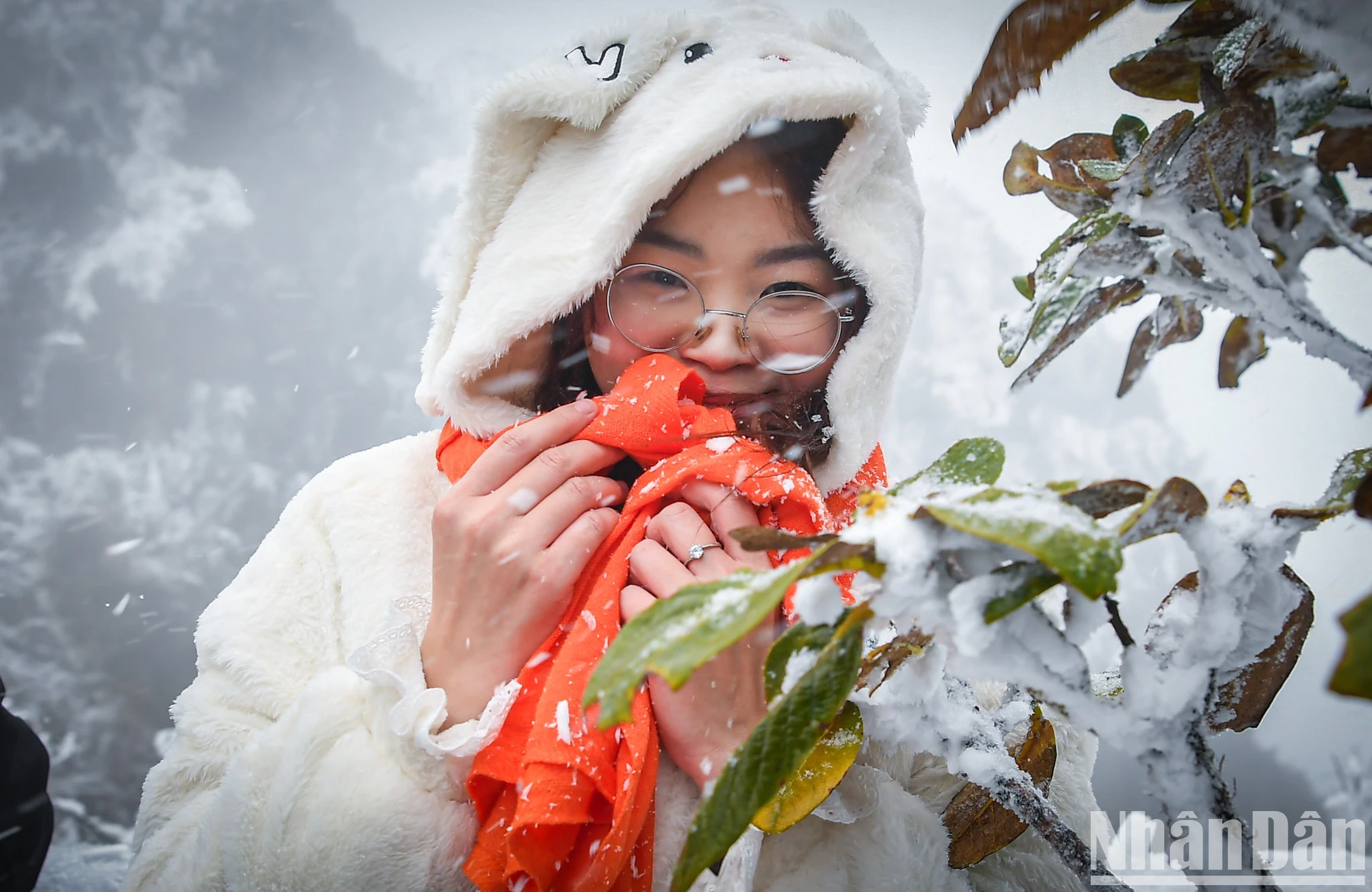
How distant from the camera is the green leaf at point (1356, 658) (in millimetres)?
167

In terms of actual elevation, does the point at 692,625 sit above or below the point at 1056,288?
below

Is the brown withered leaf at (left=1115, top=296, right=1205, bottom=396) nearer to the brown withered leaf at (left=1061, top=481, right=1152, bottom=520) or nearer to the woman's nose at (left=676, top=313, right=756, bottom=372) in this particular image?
the brown withered leaf at (left=1061, top=481, right=1152, bottom=520)

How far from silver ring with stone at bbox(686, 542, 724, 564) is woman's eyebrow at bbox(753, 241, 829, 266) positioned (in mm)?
496

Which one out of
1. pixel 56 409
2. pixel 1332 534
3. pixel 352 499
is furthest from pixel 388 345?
pixel 1332 534

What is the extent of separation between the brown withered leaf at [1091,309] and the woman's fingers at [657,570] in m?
0.46

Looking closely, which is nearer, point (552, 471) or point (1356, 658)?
point (1356, 658)

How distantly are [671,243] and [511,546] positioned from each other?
1.82ft

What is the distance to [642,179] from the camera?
0.93 metres

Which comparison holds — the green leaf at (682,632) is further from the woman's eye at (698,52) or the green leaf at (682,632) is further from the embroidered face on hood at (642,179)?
the woman's eye at (698,52)

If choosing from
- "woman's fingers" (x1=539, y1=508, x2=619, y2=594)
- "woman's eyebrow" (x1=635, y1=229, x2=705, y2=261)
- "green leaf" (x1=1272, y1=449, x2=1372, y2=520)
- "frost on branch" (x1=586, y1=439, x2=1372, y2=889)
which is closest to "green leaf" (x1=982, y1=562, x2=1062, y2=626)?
"frost on branch" (x1=586, y1=439, x2=1372, y2=889)

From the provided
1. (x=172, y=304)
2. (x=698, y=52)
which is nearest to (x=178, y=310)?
(x=172, y=304)

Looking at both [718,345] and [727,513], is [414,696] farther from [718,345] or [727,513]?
[718,345]

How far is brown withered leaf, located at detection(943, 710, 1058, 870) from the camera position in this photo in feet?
1.96

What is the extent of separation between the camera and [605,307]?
105 centimetres
